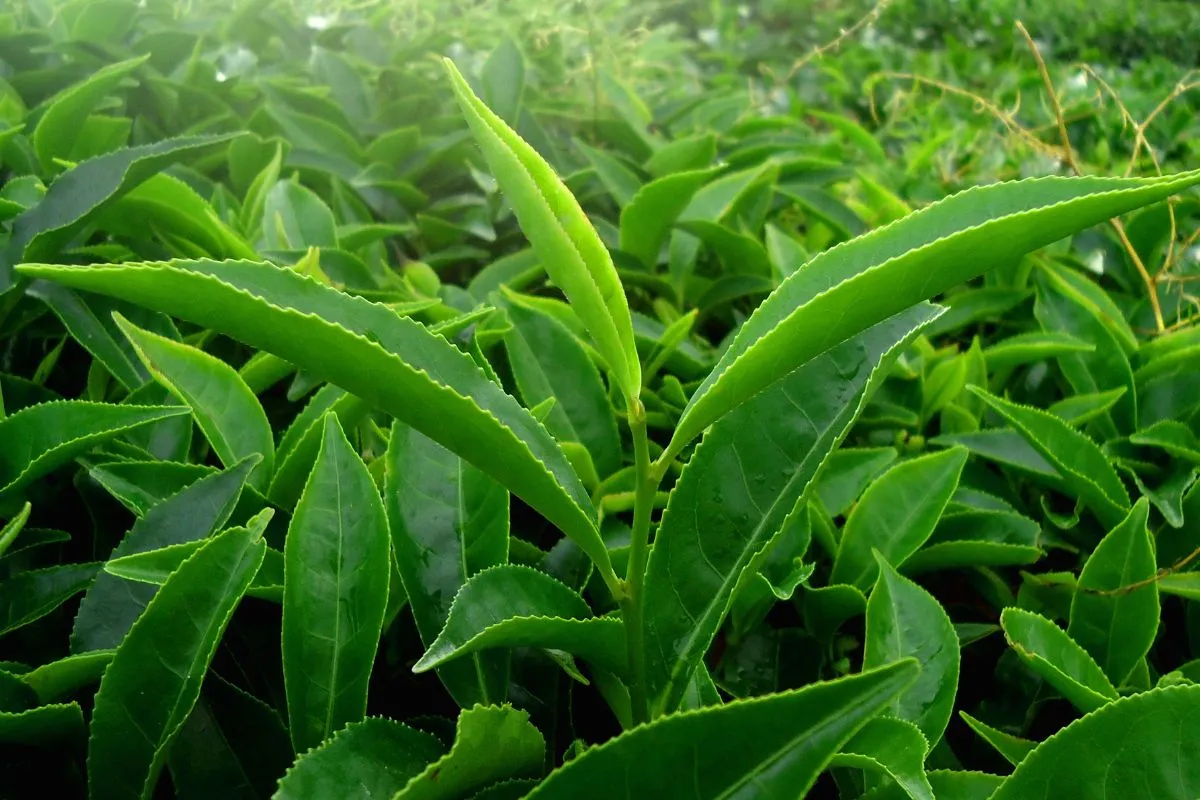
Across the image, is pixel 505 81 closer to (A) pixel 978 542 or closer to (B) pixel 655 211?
(B) pixel 655 211

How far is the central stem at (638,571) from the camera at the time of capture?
2.40 feet

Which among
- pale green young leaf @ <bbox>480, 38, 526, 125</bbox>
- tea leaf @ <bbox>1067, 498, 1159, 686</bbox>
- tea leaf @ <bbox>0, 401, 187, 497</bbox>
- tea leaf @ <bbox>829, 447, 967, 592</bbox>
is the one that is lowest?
tea leaf @ <bbox>1067, 498, 1159, 686</bbox>

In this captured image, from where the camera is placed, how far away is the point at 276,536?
1012 mm

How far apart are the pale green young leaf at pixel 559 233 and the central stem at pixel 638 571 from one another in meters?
0.04

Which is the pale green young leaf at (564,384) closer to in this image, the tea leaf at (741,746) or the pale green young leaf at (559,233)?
the pale green young leaf at (559,233)

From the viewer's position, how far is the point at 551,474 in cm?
67

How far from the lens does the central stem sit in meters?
0.73

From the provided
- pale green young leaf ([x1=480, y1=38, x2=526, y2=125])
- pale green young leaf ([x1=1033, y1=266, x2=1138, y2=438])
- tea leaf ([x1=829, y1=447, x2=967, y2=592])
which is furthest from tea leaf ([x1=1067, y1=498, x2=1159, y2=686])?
pale green young leaf ([x1=480, y1=38, x2=526, y2=125])

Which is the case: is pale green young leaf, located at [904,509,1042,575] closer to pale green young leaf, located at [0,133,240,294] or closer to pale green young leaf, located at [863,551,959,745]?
pale green young leaf, located at [863,551,959,745]

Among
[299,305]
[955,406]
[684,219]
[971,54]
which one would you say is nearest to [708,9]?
[971,54]

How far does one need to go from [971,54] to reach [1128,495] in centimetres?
316

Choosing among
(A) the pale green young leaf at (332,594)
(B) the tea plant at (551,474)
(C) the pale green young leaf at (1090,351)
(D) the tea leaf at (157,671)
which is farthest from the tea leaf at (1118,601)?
(D) the tea leaf at (157,671)

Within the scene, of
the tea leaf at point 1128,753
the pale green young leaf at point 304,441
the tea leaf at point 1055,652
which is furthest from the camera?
the pale green young leaf at point 304,441

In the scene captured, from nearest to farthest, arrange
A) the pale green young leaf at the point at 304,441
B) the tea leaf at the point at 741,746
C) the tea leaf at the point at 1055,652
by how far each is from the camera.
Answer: the tea leaf at the point at 741,746 < the tea leaf at the point at 1055,652 < the pale green young leaf at the point at 304,441
